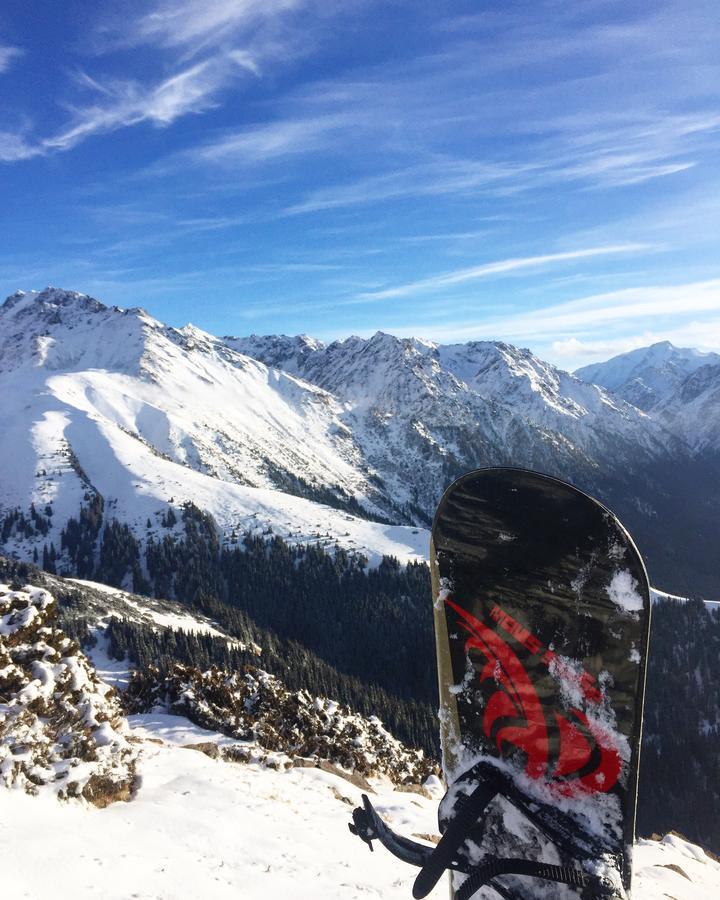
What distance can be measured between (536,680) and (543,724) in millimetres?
376

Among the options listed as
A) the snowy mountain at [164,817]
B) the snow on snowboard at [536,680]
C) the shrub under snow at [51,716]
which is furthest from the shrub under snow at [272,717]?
the snow on snowboard at [536,680]

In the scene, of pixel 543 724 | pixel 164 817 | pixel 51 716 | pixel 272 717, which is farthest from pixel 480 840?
pixel 272 717

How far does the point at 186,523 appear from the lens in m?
155

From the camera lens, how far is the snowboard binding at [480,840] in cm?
344

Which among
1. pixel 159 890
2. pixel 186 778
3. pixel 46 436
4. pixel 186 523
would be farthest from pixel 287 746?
pixel 46 436

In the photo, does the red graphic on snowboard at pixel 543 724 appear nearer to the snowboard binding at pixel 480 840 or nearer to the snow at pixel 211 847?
the snowboard binding at pixel 480 840

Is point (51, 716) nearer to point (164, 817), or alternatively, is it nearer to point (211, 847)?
point (164, 817)

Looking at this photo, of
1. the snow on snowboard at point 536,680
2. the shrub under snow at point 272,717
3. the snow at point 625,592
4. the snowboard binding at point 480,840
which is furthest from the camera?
the shrub under snow at point 272,717

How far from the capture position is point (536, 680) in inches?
199

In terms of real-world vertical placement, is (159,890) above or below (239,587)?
above

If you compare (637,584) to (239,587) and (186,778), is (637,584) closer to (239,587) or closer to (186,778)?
(186,778)

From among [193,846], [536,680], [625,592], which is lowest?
[193,846]

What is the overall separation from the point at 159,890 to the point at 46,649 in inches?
350

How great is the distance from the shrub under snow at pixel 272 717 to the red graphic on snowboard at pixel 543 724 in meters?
22.5
